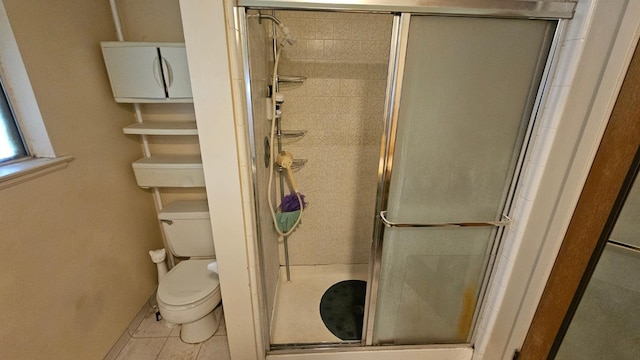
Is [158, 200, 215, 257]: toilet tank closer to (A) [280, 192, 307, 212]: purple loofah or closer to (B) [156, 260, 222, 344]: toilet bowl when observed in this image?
(B) [156, 260, 222, 344]: toilet bowl

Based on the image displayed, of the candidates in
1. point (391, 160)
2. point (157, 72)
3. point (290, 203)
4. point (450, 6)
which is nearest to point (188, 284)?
point (290, 203)

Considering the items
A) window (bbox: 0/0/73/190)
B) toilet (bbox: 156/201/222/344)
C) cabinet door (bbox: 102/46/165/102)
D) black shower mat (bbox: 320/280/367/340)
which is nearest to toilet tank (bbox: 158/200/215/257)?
toilet (bbox: 156/201/222/344)

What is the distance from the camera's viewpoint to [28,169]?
3.26ft

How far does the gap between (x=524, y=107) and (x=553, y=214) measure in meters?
0.46

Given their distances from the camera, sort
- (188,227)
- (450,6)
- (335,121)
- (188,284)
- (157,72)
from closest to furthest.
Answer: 1. (450,6)
2. (157,72)
3. (188,284)
4. (188,227)
5. (335,121)

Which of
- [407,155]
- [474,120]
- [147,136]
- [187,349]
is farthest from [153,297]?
[474,120]

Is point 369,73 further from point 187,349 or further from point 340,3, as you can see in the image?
point 187,349

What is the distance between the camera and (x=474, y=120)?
40.3 inches

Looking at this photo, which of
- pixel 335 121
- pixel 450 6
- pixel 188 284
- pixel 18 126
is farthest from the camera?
pixel 335 121

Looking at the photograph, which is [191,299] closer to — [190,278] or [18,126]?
[190,278]

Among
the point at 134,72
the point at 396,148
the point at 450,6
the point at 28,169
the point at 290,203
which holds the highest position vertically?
the point at 450,6

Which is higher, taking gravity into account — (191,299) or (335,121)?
(335,121)

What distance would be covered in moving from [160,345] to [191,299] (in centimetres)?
46

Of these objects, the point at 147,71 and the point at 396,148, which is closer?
the point at 396,148
